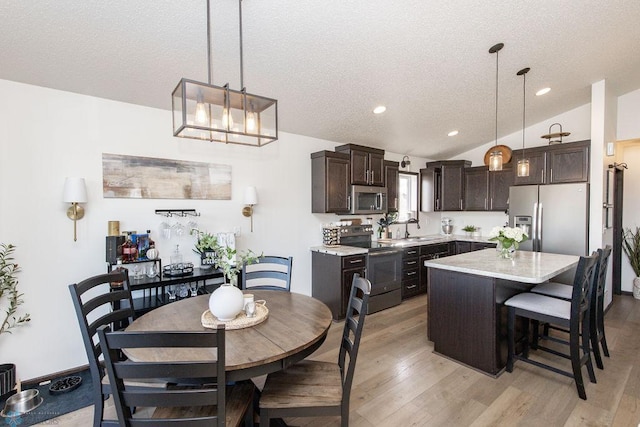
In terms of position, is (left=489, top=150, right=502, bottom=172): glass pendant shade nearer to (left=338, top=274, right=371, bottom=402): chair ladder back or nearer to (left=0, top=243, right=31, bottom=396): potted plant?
(left=338, top=274, right=371, bottom=402): chair ladder back

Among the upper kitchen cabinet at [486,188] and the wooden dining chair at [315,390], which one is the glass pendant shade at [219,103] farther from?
the upper kitchen cabinet at [486,188]

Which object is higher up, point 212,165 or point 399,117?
point 399,117

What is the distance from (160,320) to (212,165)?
2004mm

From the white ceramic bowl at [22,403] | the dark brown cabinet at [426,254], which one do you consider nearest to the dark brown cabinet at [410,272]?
the dark brown cabinet at [426,254]

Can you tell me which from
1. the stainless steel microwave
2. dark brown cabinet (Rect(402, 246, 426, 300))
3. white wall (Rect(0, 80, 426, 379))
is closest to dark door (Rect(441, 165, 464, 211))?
dark brown cabinet (Rect(402, 246, 426, 300))

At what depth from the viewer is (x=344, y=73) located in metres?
2.95

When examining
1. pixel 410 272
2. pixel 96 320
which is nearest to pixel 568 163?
pixel 410 272

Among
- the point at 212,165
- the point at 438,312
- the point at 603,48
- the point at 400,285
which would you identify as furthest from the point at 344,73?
the point at 400,285

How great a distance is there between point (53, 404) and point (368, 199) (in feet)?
13.2

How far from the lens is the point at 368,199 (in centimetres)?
467

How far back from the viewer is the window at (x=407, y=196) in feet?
18.8

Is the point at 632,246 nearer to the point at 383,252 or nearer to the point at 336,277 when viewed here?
the point at 383,252

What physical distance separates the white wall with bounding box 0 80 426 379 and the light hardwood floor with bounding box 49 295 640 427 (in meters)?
0.84

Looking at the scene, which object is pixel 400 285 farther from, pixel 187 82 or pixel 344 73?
pixel 187 82
